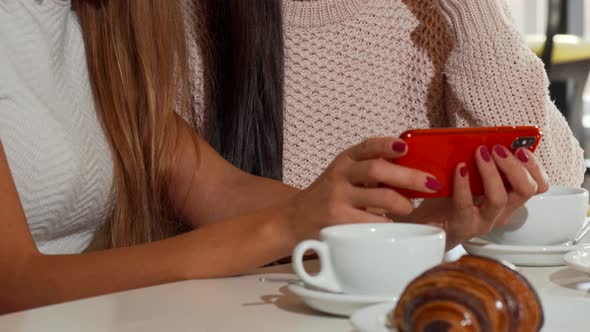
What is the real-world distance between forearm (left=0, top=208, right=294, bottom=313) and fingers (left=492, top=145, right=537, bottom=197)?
0.71ft

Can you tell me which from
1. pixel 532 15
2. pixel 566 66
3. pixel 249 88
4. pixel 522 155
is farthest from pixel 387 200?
pixel 532 15

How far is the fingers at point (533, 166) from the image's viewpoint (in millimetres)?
816

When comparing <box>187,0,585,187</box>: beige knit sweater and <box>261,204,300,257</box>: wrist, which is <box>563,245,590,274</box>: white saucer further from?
<box>187,0,585,187</box>: beige knit sweater

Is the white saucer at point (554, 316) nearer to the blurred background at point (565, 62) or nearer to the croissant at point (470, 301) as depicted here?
A: the croissant at point (470, 301)

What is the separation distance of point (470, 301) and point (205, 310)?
0.94 ft

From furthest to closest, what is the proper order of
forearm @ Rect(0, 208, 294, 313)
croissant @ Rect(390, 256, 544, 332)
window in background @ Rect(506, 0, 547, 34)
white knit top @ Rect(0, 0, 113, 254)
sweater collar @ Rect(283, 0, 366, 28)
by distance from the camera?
1. window in background @ Rect(506, 0, 547, 34)
2. sweater collar @ Rect(283, 0, 366, 28)
3. white knit top @ Rect(0, 0, 113, 254)
4. forearm @ Rect(0, 208, 294, 313)
5. croissant @ Rect(390, 256, 544, 332)

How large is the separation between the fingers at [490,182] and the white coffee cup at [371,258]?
13 cm

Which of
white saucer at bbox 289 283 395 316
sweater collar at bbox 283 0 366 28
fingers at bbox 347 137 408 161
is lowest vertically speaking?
white saucer at bbox 289 283 395 316

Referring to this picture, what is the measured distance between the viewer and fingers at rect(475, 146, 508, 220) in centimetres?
80

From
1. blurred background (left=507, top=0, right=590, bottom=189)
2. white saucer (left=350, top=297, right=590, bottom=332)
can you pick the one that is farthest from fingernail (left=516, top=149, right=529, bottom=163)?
blurred background (left=507, top=0, right=590, bottom=189)

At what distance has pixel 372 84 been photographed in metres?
1.61

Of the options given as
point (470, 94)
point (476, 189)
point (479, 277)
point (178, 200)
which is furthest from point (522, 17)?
point (479, 277)

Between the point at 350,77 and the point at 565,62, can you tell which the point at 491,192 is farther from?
the point at 565,62

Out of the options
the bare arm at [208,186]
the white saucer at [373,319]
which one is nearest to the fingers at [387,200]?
the white saucer at [373,319]
